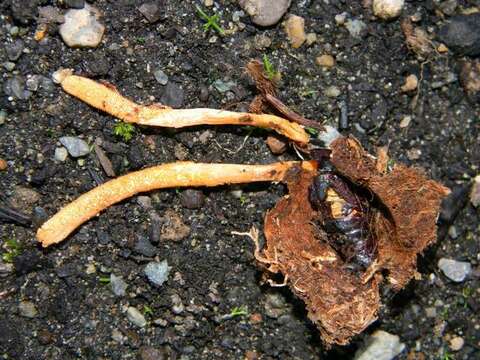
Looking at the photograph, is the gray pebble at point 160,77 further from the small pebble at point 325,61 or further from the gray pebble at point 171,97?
the small pebble at point 325,61

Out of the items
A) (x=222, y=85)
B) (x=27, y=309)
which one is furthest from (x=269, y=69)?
(x=27, y=309)

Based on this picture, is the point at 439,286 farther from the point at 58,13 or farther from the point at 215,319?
the point at 58,13

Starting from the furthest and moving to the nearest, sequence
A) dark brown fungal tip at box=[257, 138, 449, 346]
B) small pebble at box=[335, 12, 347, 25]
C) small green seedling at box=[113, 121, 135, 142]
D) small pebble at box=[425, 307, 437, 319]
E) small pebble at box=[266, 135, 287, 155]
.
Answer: small pebble at box=[425, 307, 437, 319] < small pebble at box=[335, 12, 347, 25] < small pebble at box=[266, 135, 287, 155] < small green seedling at box=[113, 121, 135, 142] < dark brown fungal tip at box=[257, 138, 449, 346]

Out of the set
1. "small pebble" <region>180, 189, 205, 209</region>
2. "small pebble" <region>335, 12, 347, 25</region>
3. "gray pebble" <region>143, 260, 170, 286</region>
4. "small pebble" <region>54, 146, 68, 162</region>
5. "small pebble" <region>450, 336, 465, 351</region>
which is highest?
"small pebble" <region>335, 12, 347, 25</region>

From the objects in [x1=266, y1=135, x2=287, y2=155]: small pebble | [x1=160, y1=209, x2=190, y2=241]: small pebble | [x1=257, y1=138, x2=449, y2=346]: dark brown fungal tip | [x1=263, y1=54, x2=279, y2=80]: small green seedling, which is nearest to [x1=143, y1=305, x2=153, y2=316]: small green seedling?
[x1=160, y1=209, x2=190, y2=241]: small pebble

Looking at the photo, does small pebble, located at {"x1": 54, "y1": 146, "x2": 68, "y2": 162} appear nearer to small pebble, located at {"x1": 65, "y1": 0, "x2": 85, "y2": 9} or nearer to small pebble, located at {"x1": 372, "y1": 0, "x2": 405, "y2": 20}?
small pebble, located at {"x1": 65, "y1": 0, "x2": 85, "y2": 9}
